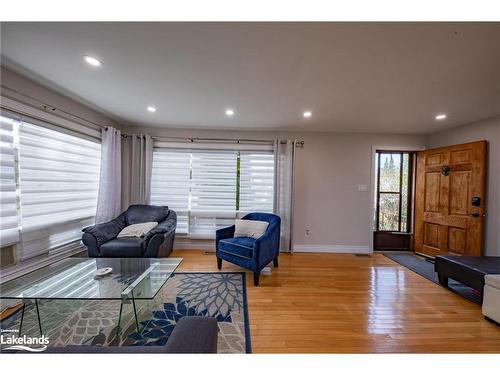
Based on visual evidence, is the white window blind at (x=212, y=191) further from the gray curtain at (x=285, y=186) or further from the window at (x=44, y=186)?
the window at (x=44, y=186)

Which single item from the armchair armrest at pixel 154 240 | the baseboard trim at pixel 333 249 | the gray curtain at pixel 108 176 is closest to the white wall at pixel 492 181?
the baseboard trim at pixel 333 249

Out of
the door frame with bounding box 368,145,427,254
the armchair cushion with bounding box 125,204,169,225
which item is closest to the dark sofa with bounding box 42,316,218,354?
the armchair cushion with bounding box 125,204,169,225

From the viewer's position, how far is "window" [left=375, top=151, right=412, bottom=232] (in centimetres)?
429

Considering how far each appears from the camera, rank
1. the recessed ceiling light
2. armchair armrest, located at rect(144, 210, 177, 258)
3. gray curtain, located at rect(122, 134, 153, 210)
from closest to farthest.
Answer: the recessed ceiling light
armchair armrest, located at rect(144, 210, 177, 258)
gray curtain, located at rect(122, 134, 153, 210)

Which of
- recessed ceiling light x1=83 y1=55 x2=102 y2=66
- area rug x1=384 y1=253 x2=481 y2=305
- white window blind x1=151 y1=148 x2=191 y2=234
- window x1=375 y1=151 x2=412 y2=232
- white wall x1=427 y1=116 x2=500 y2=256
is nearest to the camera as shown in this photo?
recessed ceiling light x1=83 y1=55 x2=102 y2=66

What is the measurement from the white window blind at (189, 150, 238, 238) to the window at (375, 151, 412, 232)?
3.09 m

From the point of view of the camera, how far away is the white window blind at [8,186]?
1990mm

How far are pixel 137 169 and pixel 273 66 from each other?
10.1ft

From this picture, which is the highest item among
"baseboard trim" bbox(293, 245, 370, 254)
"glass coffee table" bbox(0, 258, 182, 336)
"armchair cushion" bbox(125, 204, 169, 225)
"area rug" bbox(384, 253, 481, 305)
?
"armchair cushion" bbox(125, 204, 169, 225)

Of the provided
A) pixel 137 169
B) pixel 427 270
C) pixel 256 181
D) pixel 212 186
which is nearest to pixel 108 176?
pixel 137 169

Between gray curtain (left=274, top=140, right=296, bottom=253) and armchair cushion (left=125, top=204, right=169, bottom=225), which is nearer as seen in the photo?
armchair cushion (left=125, top=204, right=169, bottom=225)

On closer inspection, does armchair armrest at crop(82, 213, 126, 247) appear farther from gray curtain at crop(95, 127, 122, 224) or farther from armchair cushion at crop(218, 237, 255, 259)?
armchair cushion at crop(218, 237, 255, 259)

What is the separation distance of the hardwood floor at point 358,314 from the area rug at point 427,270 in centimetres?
12
